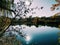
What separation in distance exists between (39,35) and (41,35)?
3cm

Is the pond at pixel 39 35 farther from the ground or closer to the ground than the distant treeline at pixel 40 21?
closer to the ground

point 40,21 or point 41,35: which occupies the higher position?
point 40,21

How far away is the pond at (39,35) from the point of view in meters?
3.92

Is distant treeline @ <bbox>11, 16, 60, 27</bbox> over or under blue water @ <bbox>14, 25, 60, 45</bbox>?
over

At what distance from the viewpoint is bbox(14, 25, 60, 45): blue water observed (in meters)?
3.94

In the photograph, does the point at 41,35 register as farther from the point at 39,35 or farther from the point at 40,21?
the point at 40,21

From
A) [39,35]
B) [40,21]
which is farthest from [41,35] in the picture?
[40,21]

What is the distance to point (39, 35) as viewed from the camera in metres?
3.97

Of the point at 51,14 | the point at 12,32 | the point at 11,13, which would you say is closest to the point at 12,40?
the point at 12,32

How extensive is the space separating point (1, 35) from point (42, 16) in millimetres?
582

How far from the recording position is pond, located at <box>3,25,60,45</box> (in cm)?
392

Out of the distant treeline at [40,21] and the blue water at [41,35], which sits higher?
the distant treeline at [40,21]

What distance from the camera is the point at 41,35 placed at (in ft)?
13.0

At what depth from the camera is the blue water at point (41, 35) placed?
12.9ft
